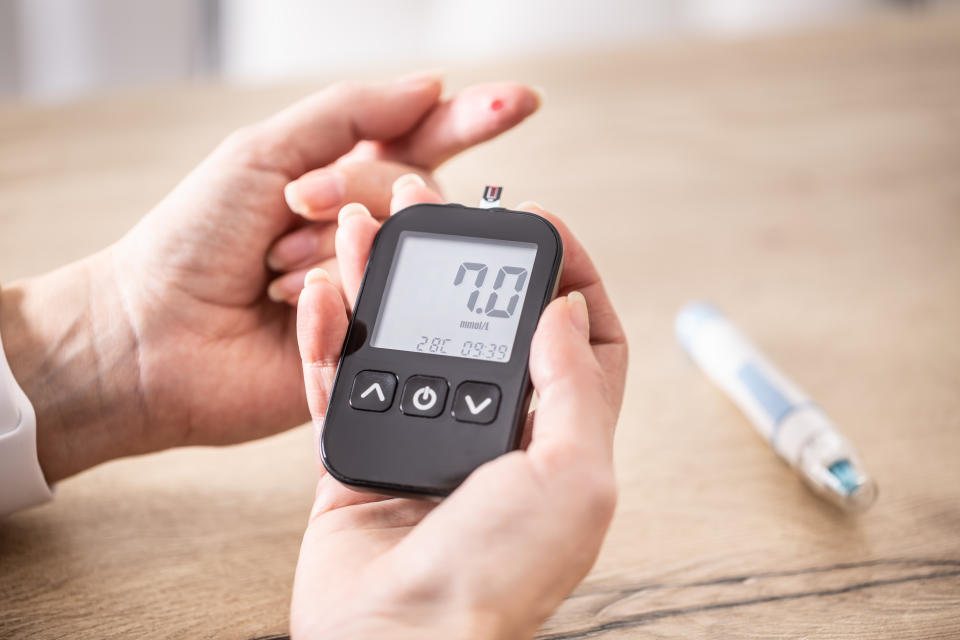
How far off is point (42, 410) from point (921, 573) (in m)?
0.69

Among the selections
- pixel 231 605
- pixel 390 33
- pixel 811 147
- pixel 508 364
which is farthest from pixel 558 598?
pixel 390 33

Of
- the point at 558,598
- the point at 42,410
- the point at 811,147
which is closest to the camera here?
the point at 558,598

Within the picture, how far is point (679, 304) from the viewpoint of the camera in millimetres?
960

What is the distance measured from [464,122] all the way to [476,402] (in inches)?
14.1

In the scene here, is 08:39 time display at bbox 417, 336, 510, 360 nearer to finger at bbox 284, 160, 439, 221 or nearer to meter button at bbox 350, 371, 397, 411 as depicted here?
meter button at bbox 350, 371, 397, 411

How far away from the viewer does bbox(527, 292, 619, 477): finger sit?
1.55 feet

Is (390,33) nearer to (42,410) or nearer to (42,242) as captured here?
(42,242)

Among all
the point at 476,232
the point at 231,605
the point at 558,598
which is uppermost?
the point at 476,232

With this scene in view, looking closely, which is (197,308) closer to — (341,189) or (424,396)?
(341,189)

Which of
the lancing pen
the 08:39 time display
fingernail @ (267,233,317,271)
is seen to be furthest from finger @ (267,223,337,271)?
the lancing pen

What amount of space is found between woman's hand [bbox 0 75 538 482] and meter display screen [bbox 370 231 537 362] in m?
0.17

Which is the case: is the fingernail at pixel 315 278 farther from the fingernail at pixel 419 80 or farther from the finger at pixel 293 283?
the fingernail at pixel 419 80

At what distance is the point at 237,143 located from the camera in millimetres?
781

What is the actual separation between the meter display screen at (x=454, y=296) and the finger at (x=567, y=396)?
5 cm
